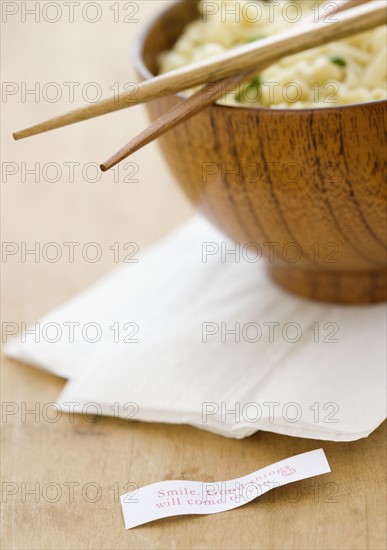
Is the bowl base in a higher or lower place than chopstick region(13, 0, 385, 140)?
lower

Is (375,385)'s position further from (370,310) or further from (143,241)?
(143,241)

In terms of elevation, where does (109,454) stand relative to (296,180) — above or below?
below

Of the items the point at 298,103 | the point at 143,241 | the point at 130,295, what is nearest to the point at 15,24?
the point at 143,241

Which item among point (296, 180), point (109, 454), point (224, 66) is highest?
point (224, 66)

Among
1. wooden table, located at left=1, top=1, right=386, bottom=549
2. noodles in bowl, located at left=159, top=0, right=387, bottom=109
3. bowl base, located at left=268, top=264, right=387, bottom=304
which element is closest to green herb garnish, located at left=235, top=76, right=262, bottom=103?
noodles in bowl, located at left=159, top=0, right=387, bottom=109

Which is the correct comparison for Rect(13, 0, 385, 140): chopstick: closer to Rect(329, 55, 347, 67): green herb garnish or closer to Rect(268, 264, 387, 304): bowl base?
Rect(329, 55, 347, 67): green herb garnish

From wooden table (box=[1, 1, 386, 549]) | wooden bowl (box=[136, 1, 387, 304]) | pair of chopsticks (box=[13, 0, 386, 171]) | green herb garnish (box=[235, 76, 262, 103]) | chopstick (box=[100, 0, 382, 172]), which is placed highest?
pair of chopsticks (box=[13, 0, 386, 171])

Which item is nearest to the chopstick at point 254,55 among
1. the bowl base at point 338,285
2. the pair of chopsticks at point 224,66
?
the pair of chopsticks at point 224,66

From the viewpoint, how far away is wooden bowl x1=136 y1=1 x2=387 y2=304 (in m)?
0.81

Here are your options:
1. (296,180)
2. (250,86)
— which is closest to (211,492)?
(296,180)

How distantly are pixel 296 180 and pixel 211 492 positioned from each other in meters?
0.29

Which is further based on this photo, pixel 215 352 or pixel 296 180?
pixel 215 352

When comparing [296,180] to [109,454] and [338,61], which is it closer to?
[338,61]

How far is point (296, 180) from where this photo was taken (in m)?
0.85
